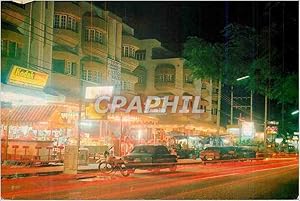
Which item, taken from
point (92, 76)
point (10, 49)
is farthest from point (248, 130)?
point (10, 49)

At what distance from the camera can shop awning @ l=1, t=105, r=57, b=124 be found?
10.4 metres

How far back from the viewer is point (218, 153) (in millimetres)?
12805

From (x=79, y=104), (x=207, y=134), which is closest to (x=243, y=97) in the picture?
(x=207, y=134)

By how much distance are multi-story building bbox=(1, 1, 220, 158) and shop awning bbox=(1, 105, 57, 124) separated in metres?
0.37

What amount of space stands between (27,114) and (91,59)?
7.00 feet

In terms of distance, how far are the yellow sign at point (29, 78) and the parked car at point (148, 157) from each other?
2.62m

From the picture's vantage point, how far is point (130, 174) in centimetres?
1092

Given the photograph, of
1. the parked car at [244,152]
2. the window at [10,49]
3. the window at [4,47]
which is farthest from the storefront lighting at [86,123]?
the parked car at [244,152]

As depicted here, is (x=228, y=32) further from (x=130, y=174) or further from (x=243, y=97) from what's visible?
(x=130, y=174)

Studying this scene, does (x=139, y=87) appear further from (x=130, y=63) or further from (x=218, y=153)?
(x=218, y=153)

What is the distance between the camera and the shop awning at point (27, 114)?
1038 centimetres

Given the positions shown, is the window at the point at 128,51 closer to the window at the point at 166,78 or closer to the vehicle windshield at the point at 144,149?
the window at the point at 166,78

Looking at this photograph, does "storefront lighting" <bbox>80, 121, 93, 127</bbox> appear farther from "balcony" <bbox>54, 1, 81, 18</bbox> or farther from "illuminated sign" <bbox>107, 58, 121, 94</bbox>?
"balcony" <bbox>54, 1, 81, 18</bbox>

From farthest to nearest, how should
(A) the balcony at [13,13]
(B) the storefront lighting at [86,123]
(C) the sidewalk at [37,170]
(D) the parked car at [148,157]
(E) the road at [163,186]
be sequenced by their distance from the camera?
(B) the storefront lighting at [86,123]
(D) the parked car at [148,157]
(C) the sidewalk at [37,170]
(A) the balcony at [13,13]
(E) the road at [163,186]
